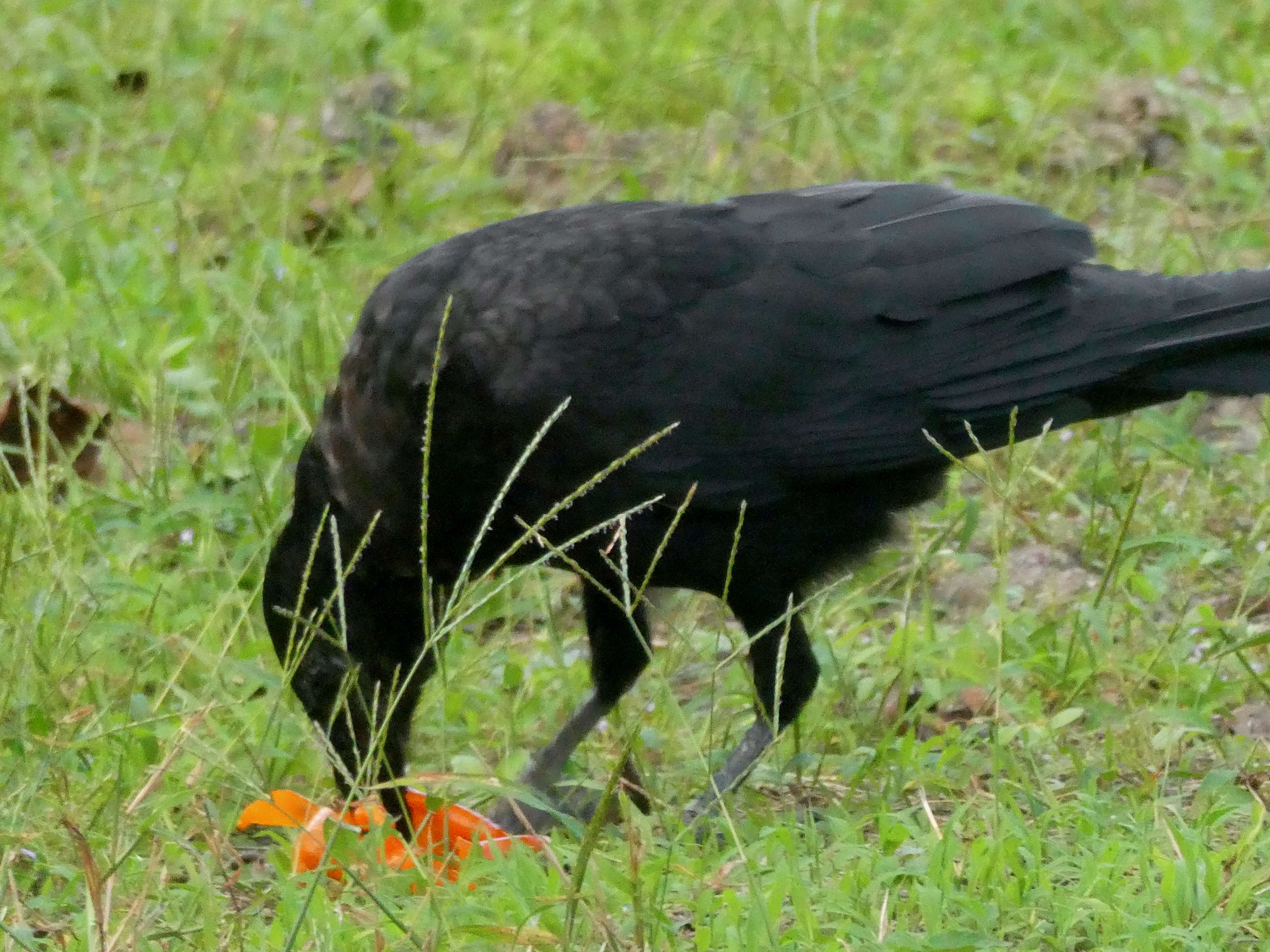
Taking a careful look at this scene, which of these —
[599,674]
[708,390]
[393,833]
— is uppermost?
[708,390]

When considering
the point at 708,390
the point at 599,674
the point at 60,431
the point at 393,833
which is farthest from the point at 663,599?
the point at 60,431

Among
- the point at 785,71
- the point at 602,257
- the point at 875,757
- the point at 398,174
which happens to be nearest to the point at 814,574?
the point at 875,757

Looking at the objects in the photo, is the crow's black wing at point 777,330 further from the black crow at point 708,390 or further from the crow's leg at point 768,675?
the crow's leg at point 768,675

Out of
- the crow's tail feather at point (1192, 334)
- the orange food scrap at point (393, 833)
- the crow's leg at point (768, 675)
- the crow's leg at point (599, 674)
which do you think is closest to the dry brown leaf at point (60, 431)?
the crow's leg at point (599, 674)

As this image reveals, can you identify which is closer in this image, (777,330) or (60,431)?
(777,330)

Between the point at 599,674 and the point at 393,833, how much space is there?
854 millimetres

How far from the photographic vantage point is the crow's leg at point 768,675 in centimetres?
374

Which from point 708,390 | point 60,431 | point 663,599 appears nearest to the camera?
point 708,390

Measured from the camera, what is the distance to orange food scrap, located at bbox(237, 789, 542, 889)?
3082mm

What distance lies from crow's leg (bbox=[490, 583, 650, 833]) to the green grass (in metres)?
0.08

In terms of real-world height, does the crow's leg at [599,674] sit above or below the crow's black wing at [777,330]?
below

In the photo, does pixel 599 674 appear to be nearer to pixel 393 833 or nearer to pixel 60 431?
pixel 393 833

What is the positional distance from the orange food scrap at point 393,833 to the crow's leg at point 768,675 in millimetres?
502

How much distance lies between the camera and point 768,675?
3.91 metres
